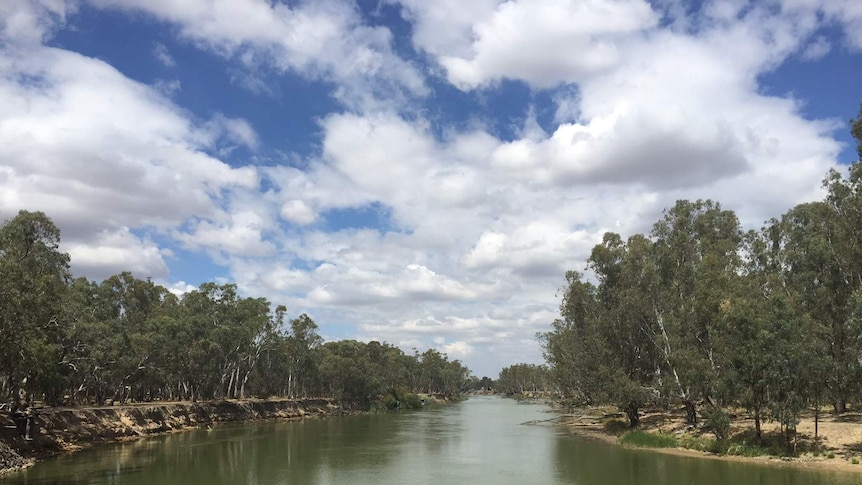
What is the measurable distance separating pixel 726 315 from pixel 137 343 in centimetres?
6073

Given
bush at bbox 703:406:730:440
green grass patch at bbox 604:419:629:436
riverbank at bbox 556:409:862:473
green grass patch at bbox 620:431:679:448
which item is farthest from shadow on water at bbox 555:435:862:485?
green grass patch at bbox 604:419:629:436

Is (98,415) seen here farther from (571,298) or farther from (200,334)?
(571,298)

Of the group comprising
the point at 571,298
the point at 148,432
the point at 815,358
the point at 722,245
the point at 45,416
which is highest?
the point at 722,245

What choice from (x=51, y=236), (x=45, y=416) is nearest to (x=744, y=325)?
(x=51, y=236)

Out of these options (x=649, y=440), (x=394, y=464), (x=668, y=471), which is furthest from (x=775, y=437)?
(x=394, y=464)

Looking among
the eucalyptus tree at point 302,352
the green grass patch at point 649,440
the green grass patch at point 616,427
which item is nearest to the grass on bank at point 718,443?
the green grass patch at point 649,440

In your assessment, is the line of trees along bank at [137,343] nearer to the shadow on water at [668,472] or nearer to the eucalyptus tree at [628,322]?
the shadow on water at [668,472]

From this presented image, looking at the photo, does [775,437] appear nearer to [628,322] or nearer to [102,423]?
[628,322]

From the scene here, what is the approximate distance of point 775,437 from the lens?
41.7 metres

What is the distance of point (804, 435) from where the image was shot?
136 ft

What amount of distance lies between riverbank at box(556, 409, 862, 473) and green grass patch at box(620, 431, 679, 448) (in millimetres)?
170

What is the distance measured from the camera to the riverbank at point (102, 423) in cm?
4406

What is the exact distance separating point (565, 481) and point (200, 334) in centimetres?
5994

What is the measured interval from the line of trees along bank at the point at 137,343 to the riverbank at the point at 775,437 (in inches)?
1832
